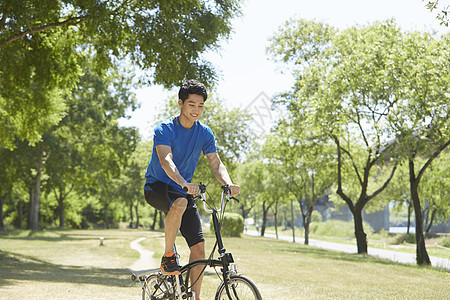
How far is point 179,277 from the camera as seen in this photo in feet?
14.2

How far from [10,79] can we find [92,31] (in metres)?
3.86

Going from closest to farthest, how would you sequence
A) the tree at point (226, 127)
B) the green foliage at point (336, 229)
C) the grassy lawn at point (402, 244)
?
the grassy lawn at point (402, 244)
the tree at point (226, 127)
the green foliage at point (336, 229)

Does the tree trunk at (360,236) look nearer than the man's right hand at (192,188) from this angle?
No

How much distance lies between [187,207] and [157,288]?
1.02 m

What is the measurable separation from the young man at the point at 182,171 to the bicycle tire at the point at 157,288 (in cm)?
36

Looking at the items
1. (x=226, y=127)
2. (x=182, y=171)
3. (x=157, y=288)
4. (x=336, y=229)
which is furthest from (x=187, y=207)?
(x=336, y=229)

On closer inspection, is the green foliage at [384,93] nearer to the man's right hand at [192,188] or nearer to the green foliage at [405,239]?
the man's right hand at [192,188]

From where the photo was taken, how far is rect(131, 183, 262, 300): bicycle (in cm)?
391

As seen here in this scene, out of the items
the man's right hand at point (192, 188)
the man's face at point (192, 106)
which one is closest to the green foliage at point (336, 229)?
the man's face at point (192, 106)

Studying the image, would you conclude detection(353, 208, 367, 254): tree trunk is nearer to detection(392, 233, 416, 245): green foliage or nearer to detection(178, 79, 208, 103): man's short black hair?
detection(392, 233, 416, 245): green foliage

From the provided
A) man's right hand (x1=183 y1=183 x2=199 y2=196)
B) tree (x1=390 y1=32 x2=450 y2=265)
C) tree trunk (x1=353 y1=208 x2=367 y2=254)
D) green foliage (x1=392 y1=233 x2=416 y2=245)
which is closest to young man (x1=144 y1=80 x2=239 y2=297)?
man's right hand (x1=183 y1=183 x2=199 y2=196)

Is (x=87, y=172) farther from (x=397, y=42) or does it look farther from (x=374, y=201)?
(x=374, y=201)

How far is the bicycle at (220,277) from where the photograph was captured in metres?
3.91

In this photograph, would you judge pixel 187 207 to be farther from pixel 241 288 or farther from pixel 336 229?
pixel 336 229
